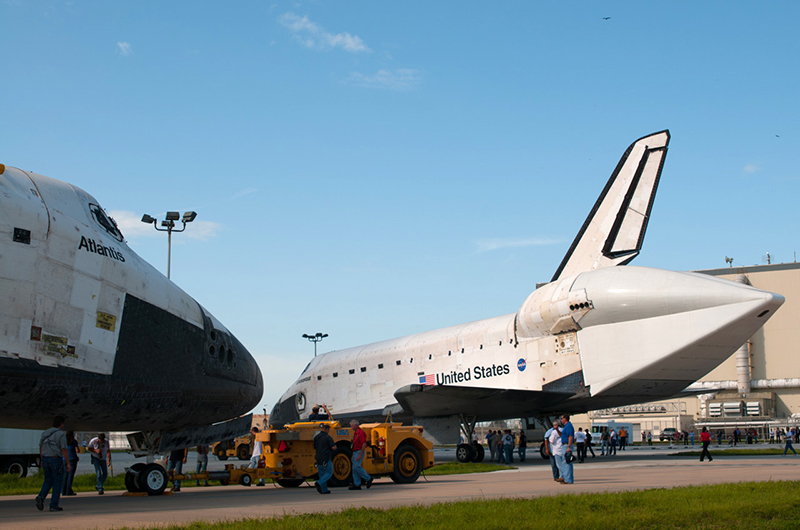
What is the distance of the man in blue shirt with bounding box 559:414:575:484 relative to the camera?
12102mm

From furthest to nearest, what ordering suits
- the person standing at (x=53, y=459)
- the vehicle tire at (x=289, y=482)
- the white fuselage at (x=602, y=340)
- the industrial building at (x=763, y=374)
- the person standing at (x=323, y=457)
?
the industrial building at (x=763, y=374) → the white fuselage at (x=602, y=340) → the vehicle tire at (x=289, y=482) → the person standing at (x=323, y=457) → the person standing at (x=53, y=459)

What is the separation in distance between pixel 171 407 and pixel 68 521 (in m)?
2.10

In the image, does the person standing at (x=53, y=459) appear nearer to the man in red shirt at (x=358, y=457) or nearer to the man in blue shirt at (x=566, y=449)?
the man in red shirt at (x=358, y=457)

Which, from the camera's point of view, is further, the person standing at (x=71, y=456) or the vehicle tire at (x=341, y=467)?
the vehicle tire at (x=341, y=467)

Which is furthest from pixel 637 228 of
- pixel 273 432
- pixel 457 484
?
pixel 273 432

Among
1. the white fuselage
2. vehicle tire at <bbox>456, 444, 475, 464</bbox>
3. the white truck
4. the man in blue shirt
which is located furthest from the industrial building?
the man in blue shirt

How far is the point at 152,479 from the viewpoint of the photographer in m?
10.8

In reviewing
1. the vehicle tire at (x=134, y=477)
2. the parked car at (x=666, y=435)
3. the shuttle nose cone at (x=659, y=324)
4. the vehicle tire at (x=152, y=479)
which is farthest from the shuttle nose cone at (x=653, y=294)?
the parked car at (x=666, y=435)

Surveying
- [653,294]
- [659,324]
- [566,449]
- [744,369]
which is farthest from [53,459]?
[744,369]

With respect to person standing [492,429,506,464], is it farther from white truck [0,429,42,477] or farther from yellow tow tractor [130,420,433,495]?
white truck [0,429,42,477]

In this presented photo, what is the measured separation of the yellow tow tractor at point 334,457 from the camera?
1266 cm

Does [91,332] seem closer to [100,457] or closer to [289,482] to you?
[289,482]

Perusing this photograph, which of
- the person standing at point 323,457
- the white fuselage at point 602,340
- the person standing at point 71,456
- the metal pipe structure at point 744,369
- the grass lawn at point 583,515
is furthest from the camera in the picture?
the metal pipe structure at point 744,369

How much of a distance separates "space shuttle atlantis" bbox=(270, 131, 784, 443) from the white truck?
10.9 meters
